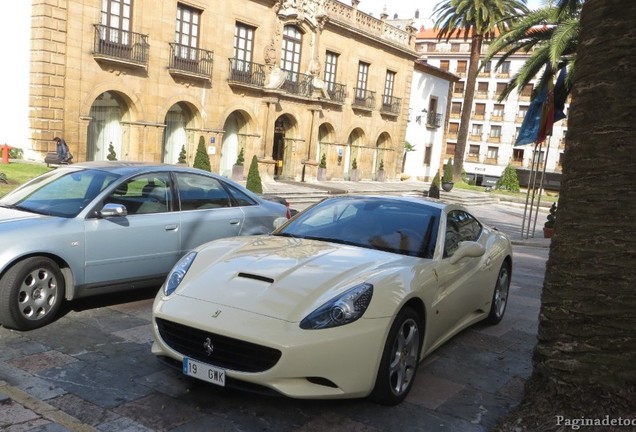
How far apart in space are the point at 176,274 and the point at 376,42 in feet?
108

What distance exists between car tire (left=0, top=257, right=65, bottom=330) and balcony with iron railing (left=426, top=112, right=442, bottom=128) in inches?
1561

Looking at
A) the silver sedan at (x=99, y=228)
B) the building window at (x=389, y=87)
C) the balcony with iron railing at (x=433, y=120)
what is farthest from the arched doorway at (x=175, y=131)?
the balcony with iron railing at (x=433, y=120)

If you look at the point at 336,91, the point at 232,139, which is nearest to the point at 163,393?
the point at 232,139

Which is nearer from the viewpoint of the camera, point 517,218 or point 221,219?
point 221,219

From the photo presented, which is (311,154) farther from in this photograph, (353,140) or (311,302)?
(311,302)

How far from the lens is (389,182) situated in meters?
38.8

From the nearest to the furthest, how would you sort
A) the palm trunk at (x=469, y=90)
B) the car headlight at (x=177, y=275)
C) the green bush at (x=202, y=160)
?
the car headlight at (x=177, y=275), the green bush at (x=202, y=160), the palm trunk at (x=469, y=90)

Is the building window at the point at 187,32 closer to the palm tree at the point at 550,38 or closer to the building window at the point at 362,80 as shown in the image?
the palm tree at the point at 550,38

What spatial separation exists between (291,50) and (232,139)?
5.76 metres

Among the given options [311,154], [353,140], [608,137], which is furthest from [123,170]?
[353,140]

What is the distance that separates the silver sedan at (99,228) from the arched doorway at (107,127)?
16883 millimetres

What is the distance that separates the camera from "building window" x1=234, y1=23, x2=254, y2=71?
26.7m

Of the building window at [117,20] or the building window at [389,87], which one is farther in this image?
the building window at [389,87]

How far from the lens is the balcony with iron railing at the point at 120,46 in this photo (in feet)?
68.2
